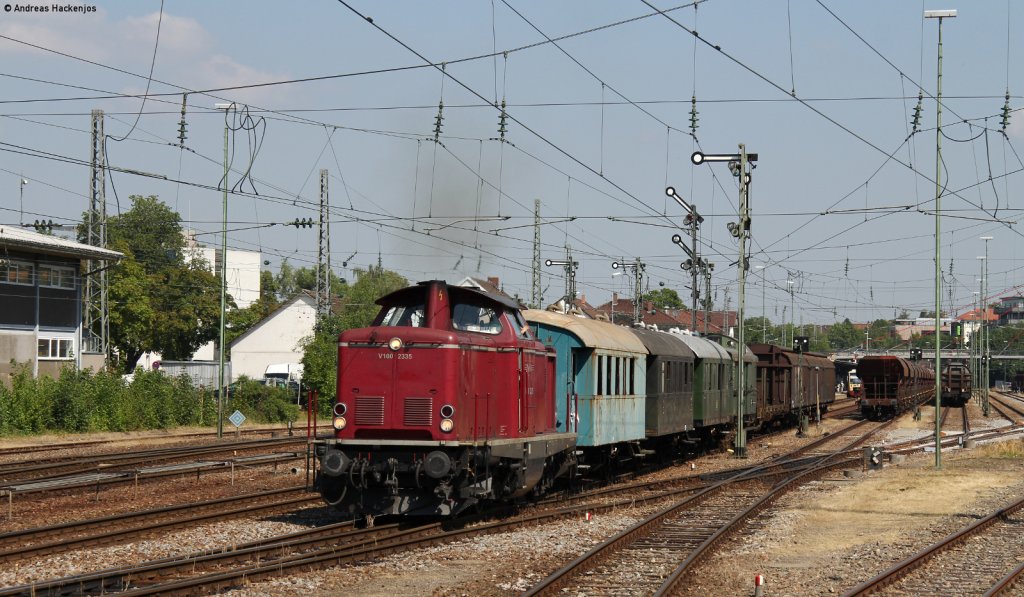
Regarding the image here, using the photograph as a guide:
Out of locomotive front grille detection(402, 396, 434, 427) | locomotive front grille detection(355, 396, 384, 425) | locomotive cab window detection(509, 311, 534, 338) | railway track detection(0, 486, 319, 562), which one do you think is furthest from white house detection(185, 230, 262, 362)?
locomotive front grille detection(402, 396, 434, 427)

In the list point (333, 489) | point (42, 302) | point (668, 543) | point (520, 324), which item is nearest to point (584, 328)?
point (520, 324)

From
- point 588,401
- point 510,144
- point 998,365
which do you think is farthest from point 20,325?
point 998,365

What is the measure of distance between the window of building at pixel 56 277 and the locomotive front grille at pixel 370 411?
3472cm

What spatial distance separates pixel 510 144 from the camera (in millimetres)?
28438

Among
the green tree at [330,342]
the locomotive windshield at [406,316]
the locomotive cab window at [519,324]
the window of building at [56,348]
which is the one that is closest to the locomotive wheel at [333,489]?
the locomotive windshield at [406,316]

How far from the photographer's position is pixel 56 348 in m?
45.7

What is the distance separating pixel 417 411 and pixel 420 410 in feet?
0.16

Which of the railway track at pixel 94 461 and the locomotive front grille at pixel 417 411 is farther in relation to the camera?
the railway track at pixel 94 461

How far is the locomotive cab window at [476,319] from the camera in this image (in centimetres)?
1573

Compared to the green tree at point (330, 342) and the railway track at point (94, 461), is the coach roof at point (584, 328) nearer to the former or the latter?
the railway track at point (94, 461)

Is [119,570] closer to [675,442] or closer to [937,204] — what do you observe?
[675,442]

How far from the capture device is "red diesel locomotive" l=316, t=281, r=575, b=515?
14836 mm

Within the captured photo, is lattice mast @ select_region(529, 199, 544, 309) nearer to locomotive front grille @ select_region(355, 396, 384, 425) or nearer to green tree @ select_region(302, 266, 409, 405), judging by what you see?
green tree @ select_region(302, 266, 409, 405)

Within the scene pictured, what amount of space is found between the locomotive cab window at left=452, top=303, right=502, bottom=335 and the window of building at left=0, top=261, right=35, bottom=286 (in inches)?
1306
